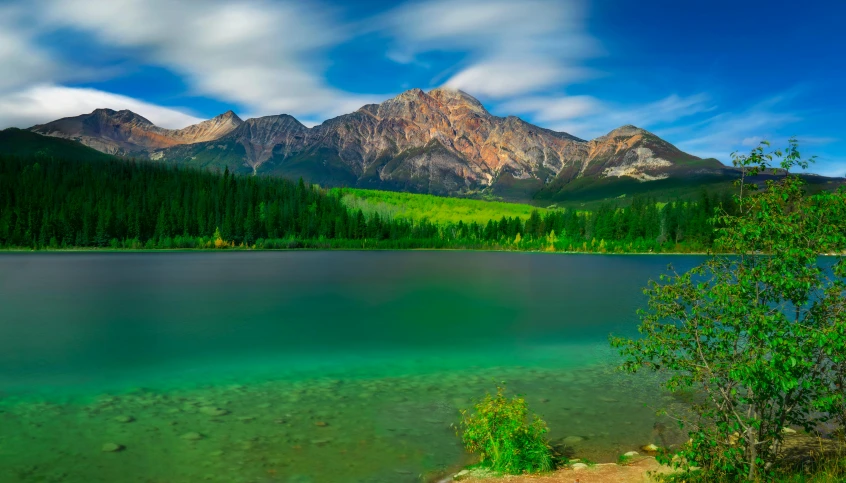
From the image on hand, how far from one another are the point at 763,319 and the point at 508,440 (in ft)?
27.7

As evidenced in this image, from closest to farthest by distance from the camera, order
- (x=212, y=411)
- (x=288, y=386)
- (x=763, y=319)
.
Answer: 1. (x=763, y=319)
2. (x=212, y=411)
3. (x=288, y=386)

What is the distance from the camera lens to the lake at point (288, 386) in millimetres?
17797

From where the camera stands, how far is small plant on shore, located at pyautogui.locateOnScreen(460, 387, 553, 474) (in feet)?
53.1

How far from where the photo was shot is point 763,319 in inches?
440

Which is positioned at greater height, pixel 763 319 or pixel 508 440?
pixel 763 319

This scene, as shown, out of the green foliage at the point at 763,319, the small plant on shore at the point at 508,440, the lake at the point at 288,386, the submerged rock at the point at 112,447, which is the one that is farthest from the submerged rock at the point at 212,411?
the green foliage at the point at 763,319

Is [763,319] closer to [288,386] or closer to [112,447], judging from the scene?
[112,447]

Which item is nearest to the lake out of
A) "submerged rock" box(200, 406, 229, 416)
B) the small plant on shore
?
"submerged rock" box(200, 406, 229, 416)

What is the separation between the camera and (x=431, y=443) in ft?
63.2

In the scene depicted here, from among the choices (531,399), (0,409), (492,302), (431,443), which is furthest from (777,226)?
(492,302)

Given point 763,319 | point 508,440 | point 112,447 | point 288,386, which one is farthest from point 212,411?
point 763,319

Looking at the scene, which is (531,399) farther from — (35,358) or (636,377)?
(35,358)

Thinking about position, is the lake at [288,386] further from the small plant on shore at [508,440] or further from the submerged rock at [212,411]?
the small plant on shore at [508,440]

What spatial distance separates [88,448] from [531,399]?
724 inches
